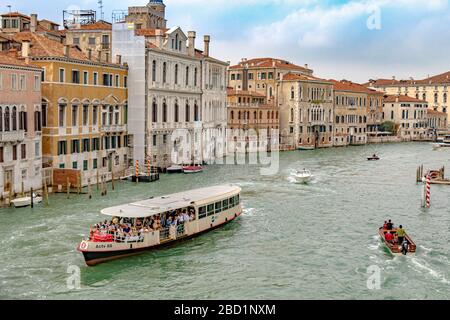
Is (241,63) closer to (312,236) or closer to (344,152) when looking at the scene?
(344,152)

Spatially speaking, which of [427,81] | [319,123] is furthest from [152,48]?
[427,81]

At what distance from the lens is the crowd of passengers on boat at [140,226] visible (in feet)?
50.9

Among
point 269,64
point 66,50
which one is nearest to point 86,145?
point 66,50

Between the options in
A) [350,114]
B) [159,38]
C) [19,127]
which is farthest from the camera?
[350,114]

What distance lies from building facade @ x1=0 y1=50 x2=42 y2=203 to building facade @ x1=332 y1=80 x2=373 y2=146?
38748 millimetres

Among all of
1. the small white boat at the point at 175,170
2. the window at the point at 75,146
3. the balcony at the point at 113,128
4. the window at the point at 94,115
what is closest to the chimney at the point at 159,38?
the balcony at the point at 113,128

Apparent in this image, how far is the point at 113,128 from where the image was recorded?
30.1m

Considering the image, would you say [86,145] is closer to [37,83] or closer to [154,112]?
[37,83]

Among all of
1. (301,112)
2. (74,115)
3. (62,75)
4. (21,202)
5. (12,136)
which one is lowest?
(21,202)

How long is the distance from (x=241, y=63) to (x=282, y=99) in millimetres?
7153

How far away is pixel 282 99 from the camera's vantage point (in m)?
54.6

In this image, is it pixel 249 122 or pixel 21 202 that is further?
pixel 249 122

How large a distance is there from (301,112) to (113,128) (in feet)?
88.1

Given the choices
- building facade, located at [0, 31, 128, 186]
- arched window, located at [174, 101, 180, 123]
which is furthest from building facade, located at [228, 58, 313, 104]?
building facade, located at [0, 31, 128, 186]
